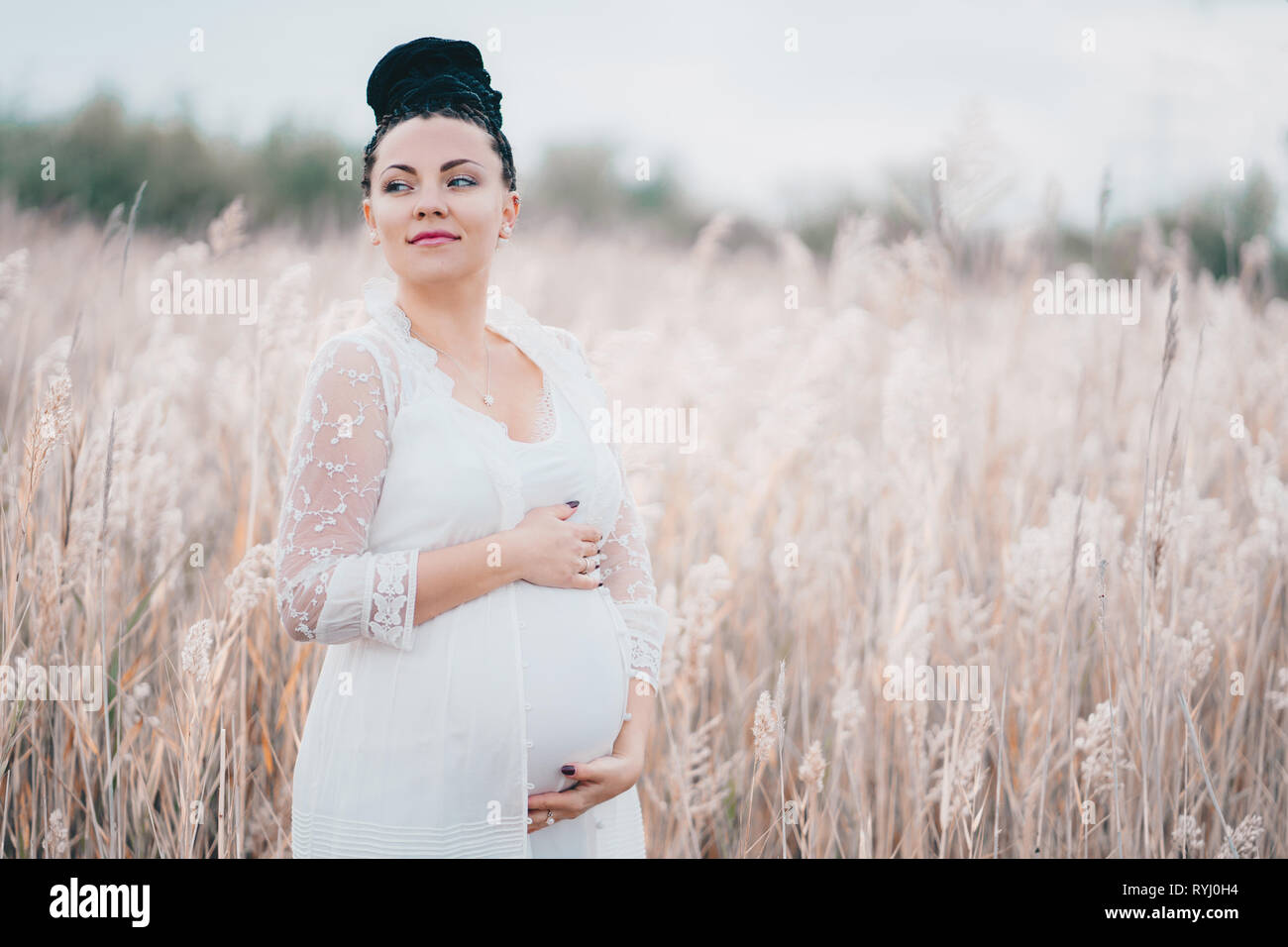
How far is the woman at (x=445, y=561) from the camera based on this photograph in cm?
136

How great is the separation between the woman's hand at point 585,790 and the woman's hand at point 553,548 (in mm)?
301

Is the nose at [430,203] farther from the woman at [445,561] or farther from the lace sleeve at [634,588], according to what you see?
the lace sleeve at [634,588]

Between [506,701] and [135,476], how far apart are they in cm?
132

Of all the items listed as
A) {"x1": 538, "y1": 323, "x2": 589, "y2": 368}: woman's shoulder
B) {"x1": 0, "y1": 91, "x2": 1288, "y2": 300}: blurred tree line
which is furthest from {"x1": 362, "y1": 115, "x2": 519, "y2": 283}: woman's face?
{"x1": 0, "y1": 91, "x2": 1288, "y2": 300}: blurred tree line

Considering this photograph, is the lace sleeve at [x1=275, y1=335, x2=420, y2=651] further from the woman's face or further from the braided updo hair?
the braided updo hair

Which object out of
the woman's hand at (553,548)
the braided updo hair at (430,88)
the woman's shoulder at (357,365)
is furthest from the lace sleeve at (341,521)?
the braided updo hair at (430,88)

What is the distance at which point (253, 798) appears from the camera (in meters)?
2.17

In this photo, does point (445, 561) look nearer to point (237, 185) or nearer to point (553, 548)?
point (553, 548)

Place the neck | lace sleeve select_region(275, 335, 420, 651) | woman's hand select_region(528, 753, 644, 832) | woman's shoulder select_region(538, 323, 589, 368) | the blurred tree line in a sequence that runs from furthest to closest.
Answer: the blurred tree line, woman's shoulder select_region(538, 323, 589, 368), the neck, woman's hand select_region(528, 753, 644, 832), lace sleeve select_region(275, 335, 420, 651)

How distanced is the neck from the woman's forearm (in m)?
0.37

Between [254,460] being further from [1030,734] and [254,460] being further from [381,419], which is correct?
[1030,734]

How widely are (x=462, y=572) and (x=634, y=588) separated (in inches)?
16.5

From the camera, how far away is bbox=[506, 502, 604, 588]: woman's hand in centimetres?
143
